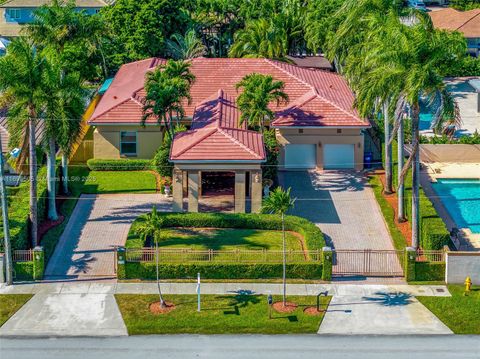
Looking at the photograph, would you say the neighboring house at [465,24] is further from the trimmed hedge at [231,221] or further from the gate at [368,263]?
the gate at [368,263]

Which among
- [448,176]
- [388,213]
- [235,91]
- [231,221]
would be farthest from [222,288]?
[448,176]

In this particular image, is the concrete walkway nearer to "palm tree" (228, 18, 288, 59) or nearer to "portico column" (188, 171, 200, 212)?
"portico column" (188, 171, 200, 212)

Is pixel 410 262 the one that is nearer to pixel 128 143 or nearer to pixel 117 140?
pixel 128 143

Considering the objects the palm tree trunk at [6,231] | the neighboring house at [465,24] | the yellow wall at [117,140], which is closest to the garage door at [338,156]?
the yellow wall at [117,140]

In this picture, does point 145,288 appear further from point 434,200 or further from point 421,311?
point 434,200

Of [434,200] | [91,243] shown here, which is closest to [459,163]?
[434,200]

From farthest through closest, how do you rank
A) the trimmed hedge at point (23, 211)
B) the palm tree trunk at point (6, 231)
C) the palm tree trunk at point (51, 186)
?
1. the palm tree trunk at point (51, 186)
2. the trimmed hedge at point (23, 211)
3. the palm tree trunk at point (6, 231)
